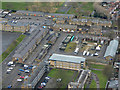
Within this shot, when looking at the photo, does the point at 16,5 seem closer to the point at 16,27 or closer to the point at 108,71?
the point at 16,27

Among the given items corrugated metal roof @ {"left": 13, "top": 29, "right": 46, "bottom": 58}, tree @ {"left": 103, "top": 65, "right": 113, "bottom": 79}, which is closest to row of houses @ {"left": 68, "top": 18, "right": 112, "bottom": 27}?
corrugated metal roof @ {"left": 13, "top": 29, "right": 46, "bottom": 58}

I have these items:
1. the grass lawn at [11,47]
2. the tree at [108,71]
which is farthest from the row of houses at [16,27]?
the tree at [108,71]

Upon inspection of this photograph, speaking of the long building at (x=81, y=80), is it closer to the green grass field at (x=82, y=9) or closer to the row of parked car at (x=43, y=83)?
the row of parked car at (x=43, y=83)

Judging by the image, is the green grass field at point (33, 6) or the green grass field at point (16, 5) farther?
the green grass field at point (16, 5)

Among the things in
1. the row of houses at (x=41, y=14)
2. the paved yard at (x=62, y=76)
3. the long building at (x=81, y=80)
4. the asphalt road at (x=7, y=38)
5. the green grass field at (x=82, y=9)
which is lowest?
the paved yard at (x=62, y=76)

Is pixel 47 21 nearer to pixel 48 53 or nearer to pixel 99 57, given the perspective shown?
pixel 48 53

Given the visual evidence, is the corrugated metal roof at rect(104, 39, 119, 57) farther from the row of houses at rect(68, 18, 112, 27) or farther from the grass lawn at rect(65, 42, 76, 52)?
the row of houses at rect(68, 18, 112, 27)
